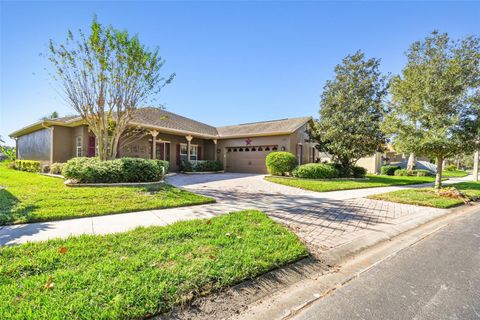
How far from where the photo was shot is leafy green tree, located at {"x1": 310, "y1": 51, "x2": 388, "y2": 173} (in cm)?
1568

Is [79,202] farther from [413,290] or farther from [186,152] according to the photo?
[186,152]

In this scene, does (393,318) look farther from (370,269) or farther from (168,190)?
(168,190)

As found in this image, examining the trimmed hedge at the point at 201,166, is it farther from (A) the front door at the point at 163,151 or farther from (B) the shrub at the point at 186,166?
(A) the front door at the point at 163,151

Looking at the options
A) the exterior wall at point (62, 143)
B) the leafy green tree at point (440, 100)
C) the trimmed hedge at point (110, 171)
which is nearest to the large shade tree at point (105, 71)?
the trimmed hedge at point (110, 171)

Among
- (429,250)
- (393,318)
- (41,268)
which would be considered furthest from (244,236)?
(429,250)

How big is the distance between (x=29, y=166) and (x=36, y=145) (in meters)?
2.49

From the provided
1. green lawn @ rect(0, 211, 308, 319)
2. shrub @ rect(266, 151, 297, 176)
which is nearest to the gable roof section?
shrub @ rect(266, 151, 297, 176)

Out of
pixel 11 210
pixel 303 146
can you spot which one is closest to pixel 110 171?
pixel 11 210

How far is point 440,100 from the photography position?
10570 mm

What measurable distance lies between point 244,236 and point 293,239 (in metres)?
0.86

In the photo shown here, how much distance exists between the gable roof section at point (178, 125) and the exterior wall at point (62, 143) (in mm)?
578

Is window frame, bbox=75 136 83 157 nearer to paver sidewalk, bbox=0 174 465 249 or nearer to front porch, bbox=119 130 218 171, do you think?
front porch, bbox=119 130 218 171

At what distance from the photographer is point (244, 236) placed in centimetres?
394

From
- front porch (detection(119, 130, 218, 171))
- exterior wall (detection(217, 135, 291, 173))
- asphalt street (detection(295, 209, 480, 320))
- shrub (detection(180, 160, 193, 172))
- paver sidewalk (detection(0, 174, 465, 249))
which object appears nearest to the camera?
asphalt street (detection(295, 209, 480, 320))
